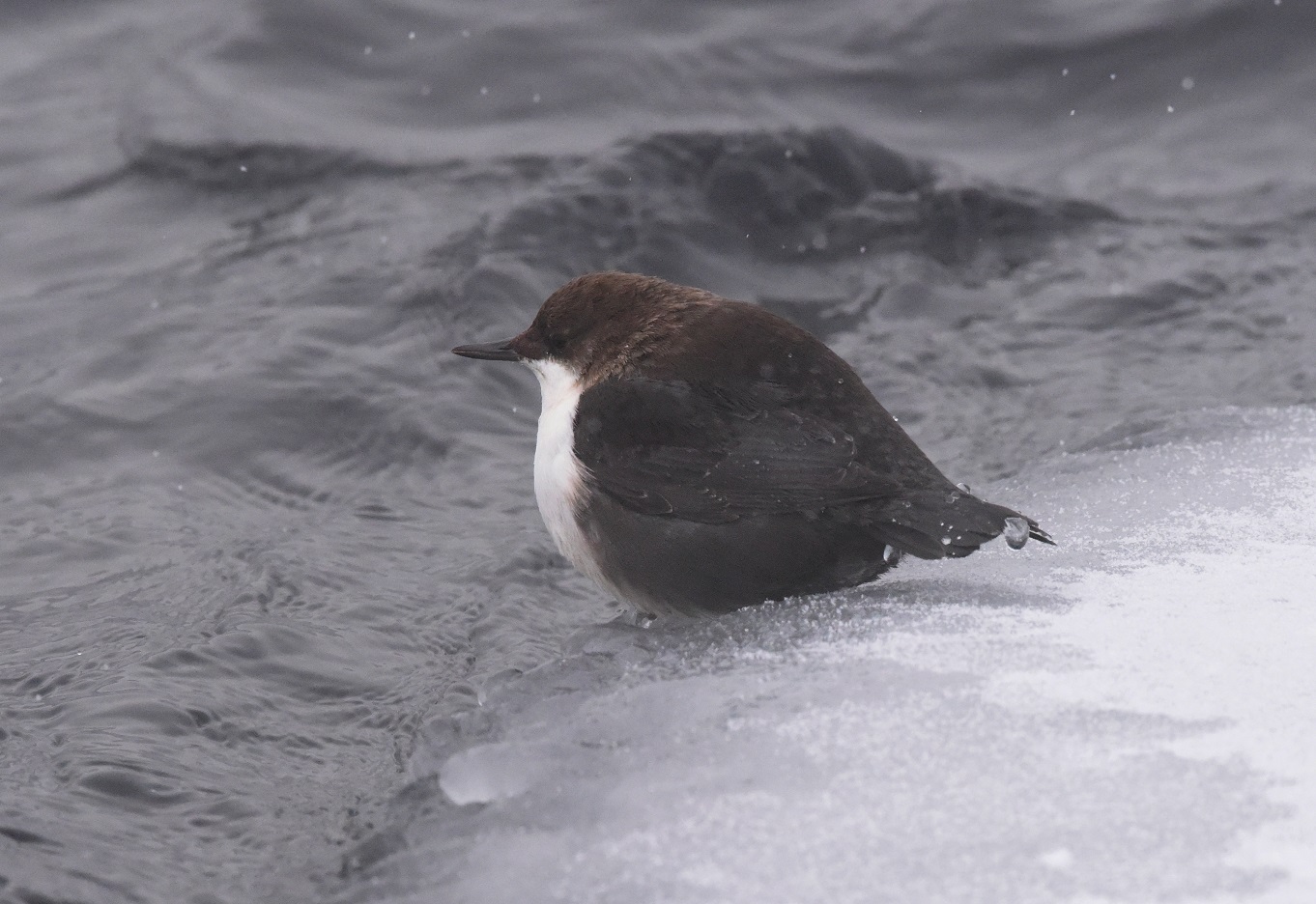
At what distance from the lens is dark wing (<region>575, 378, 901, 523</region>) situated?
3.39 meters

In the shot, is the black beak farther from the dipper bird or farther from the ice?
the ice

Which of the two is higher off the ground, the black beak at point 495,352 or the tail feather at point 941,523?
the black beak at point 495,352

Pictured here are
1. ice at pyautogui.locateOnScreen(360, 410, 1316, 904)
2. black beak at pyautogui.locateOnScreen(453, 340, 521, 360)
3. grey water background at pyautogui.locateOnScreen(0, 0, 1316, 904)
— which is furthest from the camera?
black beak at pyautogui.locateOnScreen(453, 340, 521, 360)

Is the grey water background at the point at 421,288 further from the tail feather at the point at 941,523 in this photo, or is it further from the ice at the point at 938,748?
the tail feather at the point at 941,523

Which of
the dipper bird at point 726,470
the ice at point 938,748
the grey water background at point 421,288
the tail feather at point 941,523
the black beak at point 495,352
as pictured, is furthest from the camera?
the black beak at point 495,352

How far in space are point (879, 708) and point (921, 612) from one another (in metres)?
0.56

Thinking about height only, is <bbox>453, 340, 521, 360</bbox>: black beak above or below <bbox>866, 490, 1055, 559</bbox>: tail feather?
above

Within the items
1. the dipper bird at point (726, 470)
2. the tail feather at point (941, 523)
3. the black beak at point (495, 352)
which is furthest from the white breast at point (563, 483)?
the tail feather at point (941, 523)

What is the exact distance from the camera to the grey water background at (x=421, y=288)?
3.59 metres

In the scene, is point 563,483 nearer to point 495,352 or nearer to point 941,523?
point 495,352

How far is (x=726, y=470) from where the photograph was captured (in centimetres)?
348

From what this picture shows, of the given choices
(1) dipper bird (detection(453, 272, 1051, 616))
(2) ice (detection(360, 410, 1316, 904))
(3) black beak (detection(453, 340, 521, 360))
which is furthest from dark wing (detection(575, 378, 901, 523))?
(3) black beak (detection(453, 340, 521, 360))

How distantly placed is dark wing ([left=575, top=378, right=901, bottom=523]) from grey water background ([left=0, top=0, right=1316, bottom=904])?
1.75 ft

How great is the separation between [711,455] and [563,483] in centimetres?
36
